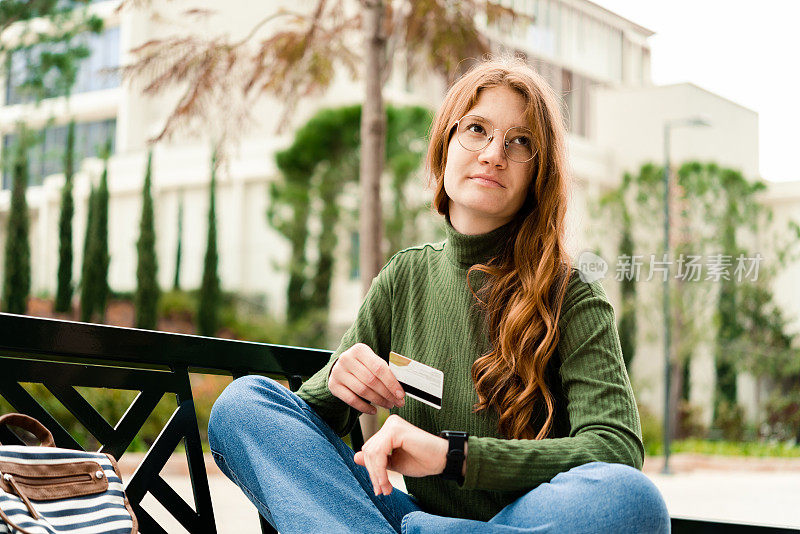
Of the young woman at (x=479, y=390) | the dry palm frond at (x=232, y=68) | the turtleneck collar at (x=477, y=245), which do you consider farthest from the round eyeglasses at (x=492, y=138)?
the dry palm frond at (x=232, y=68)

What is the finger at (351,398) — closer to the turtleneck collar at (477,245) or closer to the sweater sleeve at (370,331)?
the sweater sleeve at (370,331)

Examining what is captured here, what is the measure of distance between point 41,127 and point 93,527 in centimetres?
1004

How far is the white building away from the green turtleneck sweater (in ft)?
27.8

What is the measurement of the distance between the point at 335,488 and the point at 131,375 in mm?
484

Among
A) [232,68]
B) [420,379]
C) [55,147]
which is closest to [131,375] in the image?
[420,379]

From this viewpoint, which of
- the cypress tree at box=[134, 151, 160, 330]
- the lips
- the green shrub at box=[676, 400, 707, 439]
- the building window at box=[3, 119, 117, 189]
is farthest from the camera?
the green shrub at box=[676, 400, 707, 439]

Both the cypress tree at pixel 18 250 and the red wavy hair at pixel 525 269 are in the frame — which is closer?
the red wavy hair at pixel 525 269

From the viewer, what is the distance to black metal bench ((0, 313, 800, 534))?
1.28 meters

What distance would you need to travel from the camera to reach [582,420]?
1143 millimetres

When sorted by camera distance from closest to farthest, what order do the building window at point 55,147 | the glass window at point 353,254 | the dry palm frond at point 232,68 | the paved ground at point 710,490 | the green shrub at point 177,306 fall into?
the dry palm frond at point 232,68, the paved ground at point 710,490, the building window at point 55,147, the green shrub at point 177,306, the glass window at point 353,254

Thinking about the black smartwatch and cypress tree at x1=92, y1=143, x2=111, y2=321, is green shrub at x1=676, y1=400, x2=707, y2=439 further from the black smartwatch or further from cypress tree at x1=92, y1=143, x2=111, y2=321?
the black smartwatch

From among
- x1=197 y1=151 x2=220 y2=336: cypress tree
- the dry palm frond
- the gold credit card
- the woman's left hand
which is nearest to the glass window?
x1=197 y1=151 x2=220 y2=336: cypress tree

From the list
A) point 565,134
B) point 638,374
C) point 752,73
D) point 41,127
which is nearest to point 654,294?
point 638,374

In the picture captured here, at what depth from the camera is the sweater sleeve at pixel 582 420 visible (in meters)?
1.08
